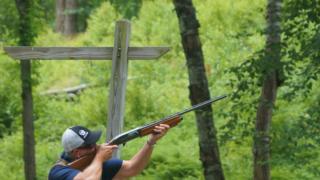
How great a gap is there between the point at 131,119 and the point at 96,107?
3.05ft

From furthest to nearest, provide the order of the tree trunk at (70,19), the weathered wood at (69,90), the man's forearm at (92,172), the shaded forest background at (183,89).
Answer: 1. the tree trunk at (70,19)
2. the weathered wood at (69,90)
3. the shaded forest background at (183,89)
4. the man's forearm at (92,172)

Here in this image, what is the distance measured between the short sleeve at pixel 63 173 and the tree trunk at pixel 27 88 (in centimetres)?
528

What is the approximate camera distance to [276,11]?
695cm

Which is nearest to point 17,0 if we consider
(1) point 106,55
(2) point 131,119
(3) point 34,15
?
(3) point 34,15

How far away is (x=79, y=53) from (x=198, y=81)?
1.36m

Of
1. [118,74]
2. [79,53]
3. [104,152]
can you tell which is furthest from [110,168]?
[79,53]

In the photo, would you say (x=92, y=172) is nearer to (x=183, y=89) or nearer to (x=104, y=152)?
(x=104, y=152)

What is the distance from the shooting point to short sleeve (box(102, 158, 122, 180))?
4.58 meters

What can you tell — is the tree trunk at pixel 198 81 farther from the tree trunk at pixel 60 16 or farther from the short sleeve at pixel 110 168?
the tree trunk at pixel 60 16

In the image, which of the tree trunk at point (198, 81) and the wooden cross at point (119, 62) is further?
the tree trunk at point (198, 81)

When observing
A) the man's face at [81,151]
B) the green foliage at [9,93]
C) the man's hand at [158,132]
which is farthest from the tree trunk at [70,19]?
the man's face at [81,151]

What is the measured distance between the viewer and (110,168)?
15.1 feet

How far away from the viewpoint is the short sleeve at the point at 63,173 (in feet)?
13.7

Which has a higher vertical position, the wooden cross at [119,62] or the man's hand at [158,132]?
the wooden cross at [119,62]
